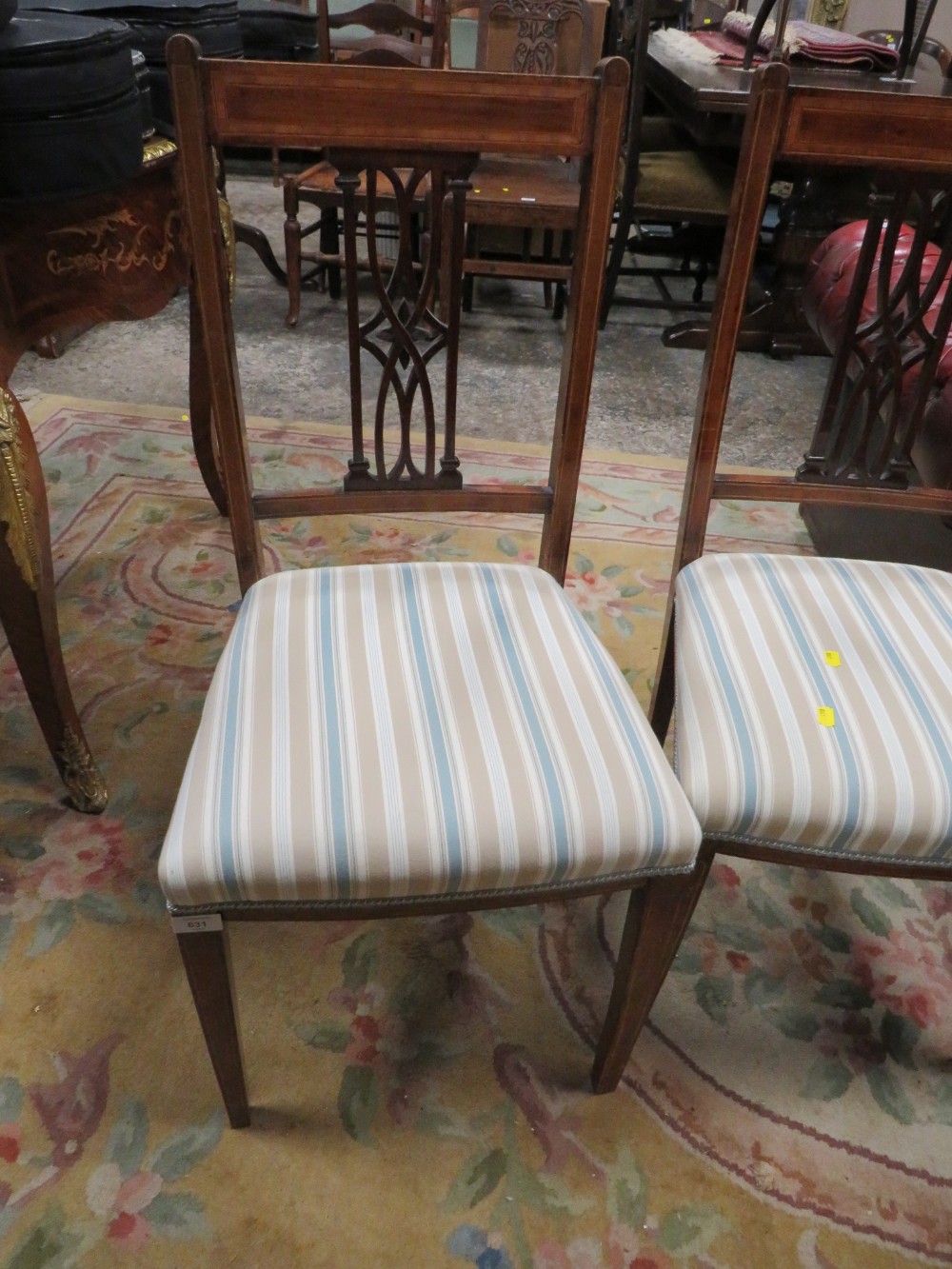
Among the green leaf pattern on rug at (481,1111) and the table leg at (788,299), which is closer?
the green leaf pattern on rug at (481,1111)

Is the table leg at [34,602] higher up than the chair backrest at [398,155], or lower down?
lower down

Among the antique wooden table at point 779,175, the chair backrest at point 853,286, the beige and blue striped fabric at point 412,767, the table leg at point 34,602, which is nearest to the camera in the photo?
the beige and blue striped fabric at point 412,767

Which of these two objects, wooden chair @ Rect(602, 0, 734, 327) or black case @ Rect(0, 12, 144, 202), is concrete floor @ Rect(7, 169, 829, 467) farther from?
black case @ Rect(0, 12, 144, 202)

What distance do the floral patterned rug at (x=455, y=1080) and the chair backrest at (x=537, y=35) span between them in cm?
227

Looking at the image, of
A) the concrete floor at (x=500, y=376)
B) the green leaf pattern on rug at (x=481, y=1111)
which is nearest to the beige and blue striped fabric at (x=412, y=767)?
the green leaf pattern on rug at (x=481, y=1111)

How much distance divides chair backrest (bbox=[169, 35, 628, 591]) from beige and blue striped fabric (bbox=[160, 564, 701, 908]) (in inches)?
8.1

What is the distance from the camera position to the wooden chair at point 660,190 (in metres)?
2.52

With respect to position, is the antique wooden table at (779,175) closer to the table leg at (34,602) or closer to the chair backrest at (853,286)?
the chair backrest at (853,286)

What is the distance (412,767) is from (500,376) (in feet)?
6.47

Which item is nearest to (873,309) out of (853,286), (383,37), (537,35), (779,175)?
(853,286)

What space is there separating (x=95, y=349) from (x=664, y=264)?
214cm

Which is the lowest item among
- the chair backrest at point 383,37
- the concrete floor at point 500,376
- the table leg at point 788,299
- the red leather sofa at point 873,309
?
the concrete floor at point 500,376

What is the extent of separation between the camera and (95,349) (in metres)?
2.51

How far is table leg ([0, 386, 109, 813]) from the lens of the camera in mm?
950
